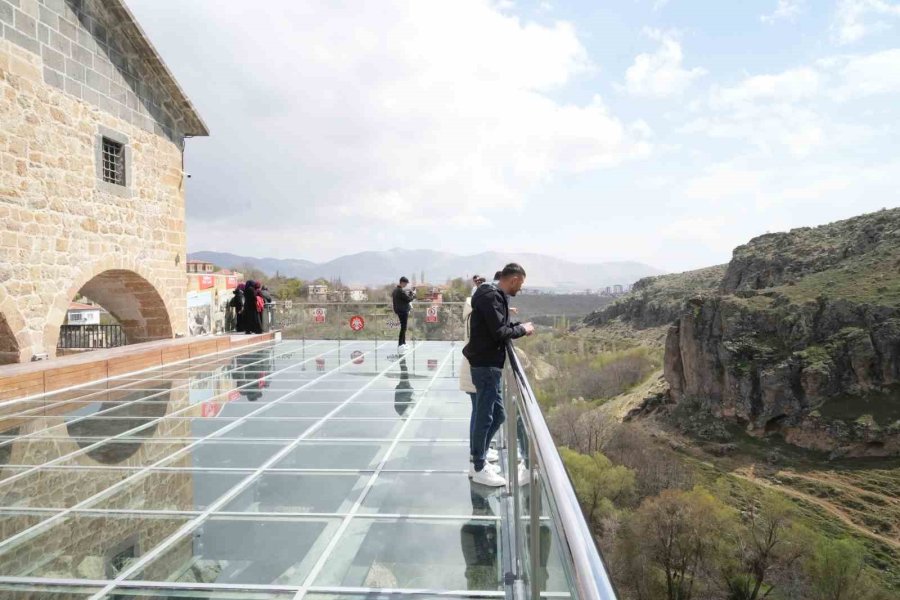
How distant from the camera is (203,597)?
2648 millimetres

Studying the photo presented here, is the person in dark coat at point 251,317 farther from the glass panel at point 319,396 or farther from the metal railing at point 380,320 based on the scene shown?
the glass panel at point 319,396

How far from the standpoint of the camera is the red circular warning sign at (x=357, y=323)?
511 inches

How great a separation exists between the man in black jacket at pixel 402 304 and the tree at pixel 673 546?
3507 cm

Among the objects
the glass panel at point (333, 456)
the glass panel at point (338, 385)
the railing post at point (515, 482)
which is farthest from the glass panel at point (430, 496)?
the glass panel at point (338, 385)

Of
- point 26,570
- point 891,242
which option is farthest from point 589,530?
point 891,242

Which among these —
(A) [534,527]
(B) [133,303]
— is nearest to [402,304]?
(B) [133,303]

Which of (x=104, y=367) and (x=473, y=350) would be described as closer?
(x=473, y=350)

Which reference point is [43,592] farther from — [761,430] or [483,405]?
[761,430]

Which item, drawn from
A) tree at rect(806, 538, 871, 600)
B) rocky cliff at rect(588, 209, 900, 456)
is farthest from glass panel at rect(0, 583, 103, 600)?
rocky cliff at rect(588, 209, 900, 456)

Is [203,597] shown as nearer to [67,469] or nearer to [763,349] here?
[67,469]

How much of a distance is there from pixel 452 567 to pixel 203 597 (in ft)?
3.72

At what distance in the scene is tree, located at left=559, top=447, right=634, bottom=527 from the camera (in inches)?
1716

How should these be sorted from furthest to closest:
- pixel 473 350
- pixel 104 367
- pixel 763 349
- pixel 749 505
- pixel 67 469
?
pixel 763 349
pixel 749 505
pixel 104 367
pixel 67 469
pixel 473 350

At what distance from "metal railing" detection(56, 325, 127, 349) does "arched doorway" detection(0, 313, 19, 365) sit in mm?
5389
